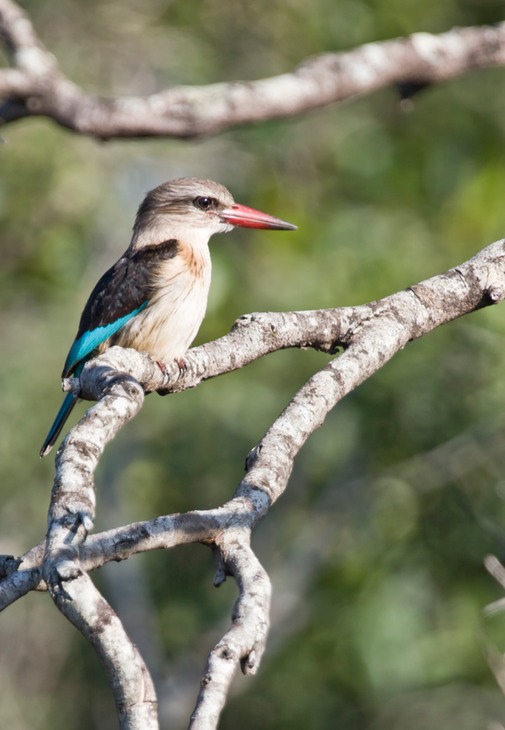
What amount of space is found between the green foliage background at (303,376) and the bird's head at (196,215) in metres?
1.44

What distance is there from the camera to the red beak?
4.80m

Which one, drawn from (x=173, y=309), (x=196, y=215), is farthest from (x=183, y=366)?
(x=196, y=215)

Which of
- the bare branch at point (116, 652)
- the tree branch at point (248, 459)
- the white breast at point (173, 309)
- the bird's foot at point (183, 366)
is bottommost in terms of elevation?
the bare branch at point (116, 652)

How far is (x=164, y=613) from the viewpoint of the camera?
8.30m

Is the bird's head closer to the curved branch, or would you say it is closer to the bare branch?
the curved branch

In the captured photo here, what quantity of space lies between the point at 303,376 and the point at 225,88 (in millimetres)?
3873

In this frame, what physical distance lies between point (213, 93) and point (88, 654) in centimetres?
646

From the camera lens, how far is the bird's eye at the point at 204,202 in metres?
4.83

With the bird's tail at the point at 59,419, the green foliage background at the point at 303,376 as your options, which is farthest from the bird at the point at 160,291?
the green foliage background at the point at 303,376

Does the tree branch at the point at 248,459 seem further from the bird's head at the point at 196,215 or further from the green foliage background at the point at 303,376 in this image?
the green foliage background at the point at 303,376

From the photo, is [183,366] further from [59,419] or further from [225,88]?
[59,419]

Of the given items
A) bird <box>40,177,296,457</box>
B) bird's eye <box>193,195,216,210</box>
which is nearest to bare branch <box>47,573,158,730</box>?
bird <box>40,177,296,457</box>

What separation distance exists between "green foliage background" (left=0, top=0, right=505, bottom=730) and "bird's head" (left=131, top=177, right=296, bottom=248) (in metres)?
1.44

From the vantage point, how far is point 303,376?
6859 millimetres
